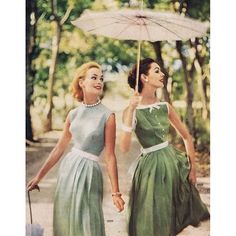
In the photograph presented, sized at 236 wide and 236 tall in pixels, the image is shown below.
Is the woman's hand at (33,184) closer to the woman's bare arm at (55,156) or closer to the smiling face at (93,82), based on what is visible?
the woman's bare arm at (55,156)

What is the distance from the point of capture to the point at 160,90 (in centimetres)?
221

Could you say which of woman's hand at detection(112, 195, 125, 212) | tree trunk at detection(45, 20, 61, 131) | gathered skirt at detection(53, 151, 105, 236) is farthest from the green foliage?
woman's hand at detection(112, 195, 125, 212)

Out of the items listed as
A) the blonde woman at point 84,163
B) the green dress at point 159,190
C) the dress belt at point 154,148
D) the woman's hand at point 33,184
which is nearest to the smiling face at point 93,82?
the blonde woman at point 84,163

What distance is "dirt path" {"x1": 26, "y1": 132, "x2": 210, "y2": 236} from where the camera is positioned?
2.16 metres

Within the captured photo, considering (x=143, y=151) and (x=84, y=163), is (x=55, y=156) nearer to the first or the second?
(x=84, y=163)

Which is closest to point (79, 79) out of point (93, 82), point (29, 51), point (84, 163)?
point (93, 82)

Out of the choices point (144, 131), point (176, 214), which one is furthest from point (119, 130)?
point (176, 214)

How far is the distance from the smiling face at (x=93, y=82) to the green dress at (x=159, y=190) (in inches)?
8.0

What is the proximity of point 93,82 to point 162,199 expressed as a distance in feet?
2.01

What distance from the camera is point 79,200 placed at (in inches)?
84.7

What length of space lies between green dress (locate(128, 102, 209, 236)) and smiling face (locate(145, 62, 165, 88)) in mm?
92

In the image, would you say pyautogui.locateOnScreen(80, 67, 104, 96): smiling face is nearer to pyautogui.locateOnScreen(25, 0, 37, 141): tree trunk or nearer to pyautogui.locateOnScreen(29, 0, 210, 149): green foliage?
pyautogui.locateOnScreen(29, 0, 210, 149): green foliage
